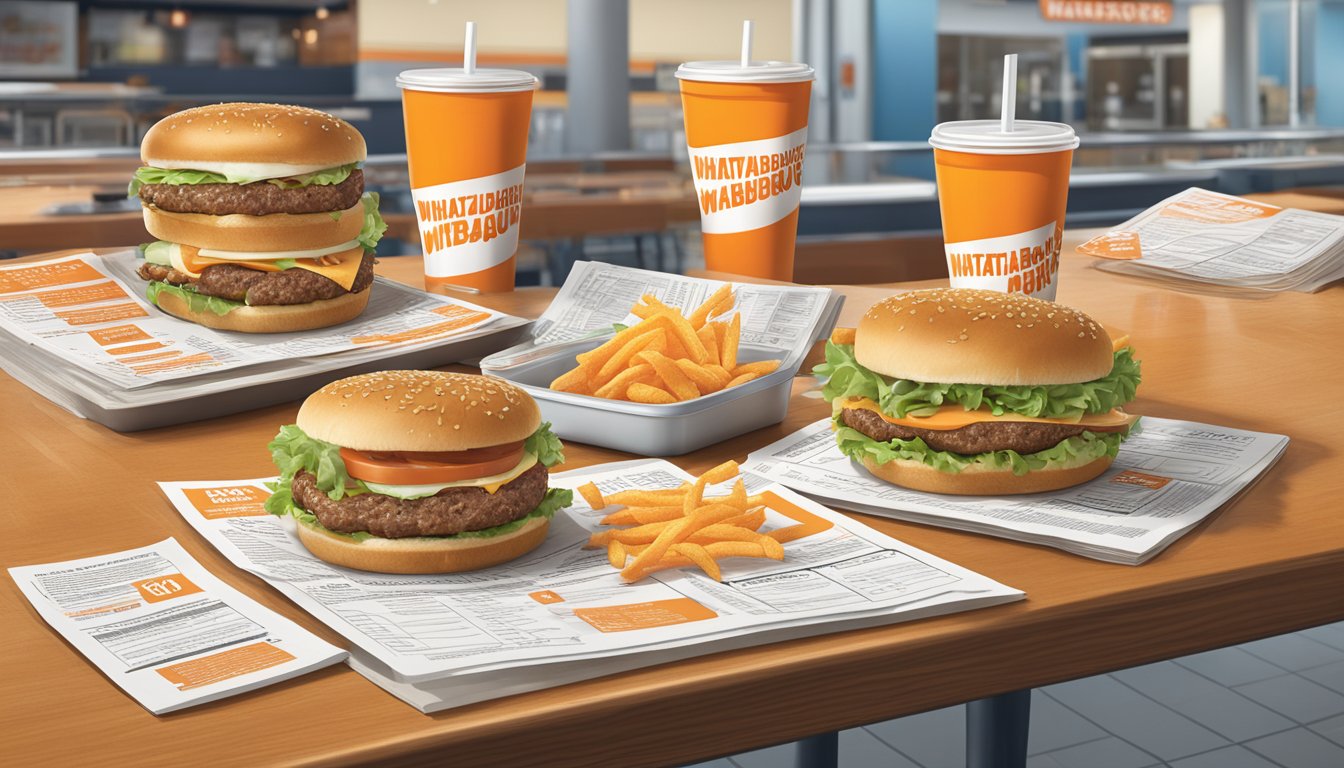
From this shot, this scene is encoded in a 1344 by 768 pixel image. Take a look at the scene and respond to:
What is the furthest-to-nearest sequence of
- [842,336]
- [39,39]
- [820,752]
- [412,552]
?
[39,39], [820,752], [842,336], [412,552]

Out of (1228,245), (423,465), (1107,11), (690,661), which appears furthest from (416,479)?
(1107,11)

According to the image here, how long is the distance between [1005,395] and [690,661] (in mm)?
391

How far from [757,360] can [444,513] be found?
532 millimetres

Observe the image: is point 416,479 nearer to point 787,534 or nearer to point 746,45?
point 787,534

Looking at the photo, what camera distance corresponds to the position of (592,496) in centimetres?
98

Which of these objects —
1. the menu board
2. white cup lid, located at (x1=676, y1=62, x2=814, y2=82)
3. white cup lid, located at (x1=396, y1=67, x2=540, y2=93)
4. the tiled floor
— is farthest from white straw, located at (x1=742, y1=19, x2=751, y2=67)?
the menu board

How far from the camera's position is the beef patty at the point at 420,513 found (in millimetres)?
877

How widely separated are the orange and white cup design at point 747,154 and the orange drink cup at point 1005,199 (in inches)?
11.4

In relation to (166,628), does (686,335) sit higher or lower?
higher

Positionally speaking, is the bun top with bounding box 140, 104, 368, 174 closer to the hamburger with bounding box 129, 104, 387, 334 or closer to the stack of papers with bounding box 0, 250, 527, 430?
the hamburger with bounding box 129, 104, 387, 334

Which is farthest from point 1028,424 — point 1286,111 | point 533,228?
point 1286,111

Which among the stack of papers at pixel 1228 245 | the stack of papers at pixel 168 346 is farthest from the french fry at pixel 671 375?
the stack of papers at pixel 1228 245

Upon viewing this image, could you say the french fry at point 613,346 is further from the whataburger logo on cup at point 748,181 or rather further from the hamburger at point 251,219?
the whataburger logo on cup at point 748,181

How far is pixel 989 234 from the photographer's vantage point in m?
1.46
